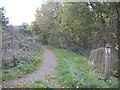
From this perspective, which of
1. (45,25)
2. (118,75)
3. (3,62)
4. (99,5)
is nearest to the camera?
(118,75)

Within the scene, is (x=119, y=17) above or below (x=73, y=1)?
below

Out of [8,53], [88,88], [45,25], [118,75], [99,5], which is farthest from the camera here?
[45,25]

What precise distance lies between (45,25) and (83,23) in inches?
453

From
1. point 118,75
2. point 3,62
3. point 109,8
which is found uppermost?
point 109,8

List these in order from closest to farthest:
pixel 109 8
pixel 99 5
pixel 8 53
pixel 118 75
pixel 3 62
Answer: pixel 118 75
pixel 3 62
pixel 8 53
pixel 109 8
pixel 99 5

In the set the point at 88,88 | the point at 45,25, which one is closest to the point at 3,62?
the point at 88,88

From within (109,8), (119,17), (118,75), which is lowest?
(118,75)

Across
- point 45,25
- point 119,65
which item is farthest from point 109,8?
point 45,25

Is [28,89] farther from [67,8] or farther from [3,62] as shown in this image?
[67,8]

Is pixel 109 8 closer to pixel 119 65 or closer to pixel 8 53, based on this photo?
pixel 119 65

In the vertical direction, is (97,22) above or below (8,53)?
above

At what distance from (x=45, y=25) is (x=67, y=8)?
11413 millimetres

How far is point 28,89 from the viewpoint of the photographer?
3330mm

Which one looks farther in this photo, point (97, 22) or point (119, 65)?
point (97, 22)
